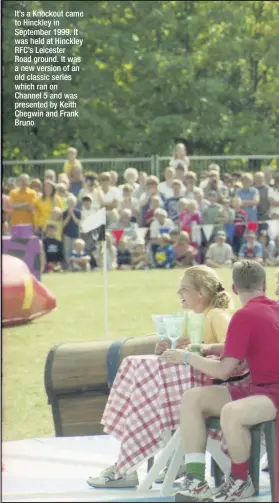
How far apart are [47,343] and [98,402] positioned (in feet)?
14.2

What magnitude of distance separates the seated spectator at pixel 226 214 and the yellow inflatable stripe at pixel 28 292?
17.6ft

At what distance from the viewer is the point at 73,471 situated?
21.9 feet

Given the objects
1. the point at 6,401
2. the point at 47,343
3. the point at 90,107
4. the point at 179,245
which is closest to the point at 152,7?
the point at 90,107

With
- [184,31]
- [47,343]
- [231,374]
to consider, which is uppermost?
[184,31]

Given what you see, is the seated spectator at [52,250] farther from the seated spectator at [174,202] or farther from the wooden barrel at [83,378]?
the wooden barrel at [83,378]

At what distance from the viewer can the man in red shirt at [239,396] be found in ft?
17.8

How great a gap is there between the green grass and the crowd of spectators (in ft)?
1.49

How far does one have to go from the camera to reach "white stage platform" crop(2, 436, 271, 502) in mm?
5847

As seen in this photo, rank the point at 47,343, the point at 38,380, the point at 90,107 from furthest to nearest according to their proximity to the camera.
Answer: the point at 90,107 < the point at 47,343 < the point at 38,380

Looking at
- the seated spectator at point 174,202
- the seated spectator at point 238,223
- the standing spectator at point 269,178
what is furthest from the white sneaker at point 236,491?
the standing spectator at point 269,178

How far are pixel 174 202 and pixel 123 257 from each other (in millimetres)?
982

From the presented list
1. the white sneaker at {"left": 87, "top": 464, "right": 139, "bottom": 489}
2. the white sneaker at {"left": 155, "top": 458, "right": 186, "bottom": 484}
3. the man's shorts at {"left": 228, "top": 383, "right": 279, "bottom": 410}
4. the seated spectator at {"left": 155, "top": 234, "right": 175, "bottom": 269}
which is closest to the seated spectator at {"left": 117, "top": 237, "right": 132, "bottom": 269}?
the seated spectator at {"left": 155, "top": 234, "right": 175, "bottom": 269}

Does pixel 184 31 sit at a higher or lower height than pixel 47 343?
higher

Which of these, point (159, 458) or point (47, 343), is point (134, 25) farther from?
point (159, 458)
